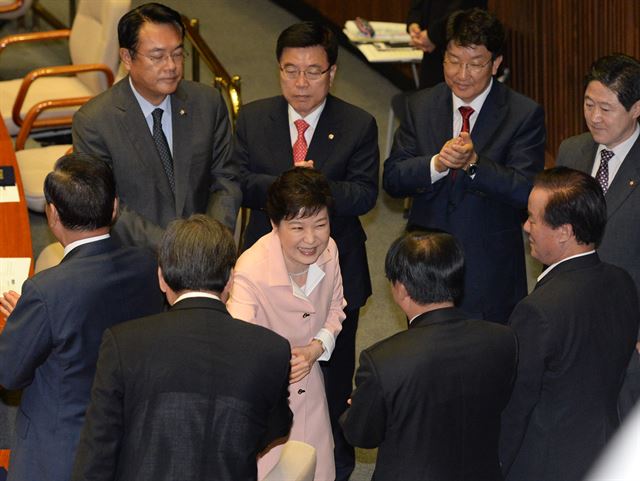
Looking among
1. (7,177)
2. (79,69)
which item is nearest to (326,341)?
(7,177)

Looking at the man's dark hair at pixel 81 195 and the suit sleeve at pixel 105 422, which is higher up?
the man's dark hair at pixel 81 195

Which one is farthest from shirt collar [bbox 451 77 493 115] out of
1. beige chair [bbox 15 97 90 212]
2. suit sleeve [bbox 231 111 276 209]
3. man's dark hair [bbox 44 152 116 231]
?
beige chair [bbox 15 97 90 212]

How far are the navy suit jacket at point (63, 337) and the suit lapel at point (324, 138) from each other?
109cm

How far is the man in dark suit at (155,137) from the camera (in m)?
3.87

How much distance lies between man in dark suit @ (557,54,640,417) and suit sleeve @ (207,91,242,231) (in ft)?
4.38

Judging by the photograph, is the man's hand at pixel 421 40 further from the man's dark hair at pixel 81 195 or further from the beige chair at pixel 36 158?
the man's dark hair at pixel 81 195

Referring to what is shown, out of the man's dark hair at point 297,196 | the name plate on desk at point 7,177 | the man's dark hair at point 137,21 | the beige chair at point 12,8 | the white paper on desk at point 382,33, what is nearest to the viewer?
the man's dark hair at point 297,196

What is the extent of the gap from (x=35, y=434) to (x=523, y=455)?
1.43 meters

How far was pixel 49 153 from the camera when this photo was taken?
625 centimetres

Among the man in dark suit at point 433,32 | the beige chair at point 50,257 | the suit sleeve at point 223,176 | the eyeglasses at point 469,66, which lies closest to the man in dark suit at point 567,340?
the eyeglasses at point 469,66

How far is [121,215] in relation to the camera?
12.5ft

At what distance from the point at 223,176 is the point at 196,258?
1.45 metres

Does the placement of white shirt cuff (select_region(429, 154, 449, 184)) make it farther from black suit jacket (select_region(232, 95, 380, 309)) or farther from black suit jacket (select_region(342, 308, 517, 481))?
black suit jacket (select_region(342, 308, 517, 481))

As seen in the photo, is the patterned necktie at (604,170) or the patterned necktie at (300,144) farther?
the patterned necktie at (300,144)
